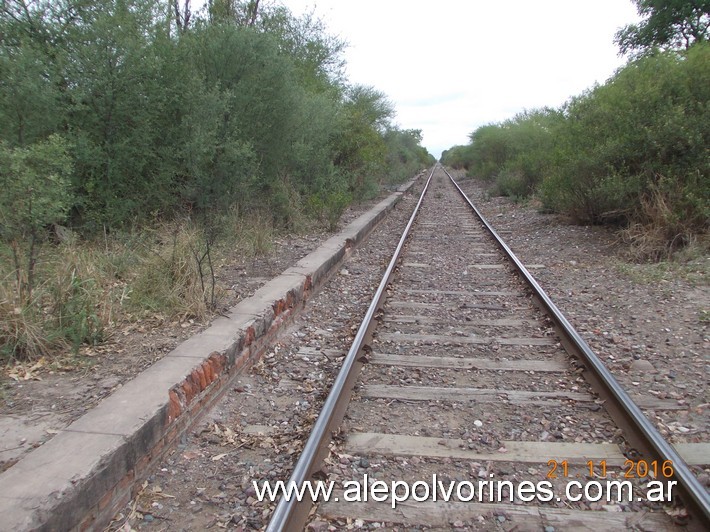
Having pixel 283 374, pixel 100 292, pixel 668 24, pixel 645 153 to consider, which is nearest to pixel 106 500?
pixel 283 374

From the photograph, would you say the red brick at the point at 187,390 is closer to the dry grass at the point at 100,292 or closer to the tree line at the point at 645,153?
the dry grass at the point at 100,292

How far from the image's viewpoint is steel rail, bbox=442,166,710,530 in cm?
240

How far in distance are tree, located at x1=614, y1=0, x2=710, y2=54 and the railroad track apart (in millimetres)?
19186

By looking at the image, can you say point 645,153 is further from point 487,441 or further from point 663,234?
point 487,441

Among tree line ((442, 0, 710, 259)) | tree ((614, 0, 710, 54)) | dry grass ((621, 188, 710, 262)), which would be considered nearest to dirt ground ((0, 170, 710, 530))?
dry grass ((621, 188, 710, 262))

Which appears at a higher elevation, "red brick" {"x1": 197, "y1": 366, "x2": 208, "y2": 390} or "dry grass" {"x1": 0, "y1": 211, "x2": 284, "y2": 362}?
"dry grass" {"x1": 0, "y1": 211, "x2": 284, "y2": 362}

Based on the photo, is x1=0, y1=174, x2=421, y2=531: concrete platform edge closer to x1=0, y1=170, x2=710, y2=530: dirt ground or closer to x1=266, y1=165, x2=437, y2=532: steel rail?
x1=0, y1=170, x2=710, y2=530: dirt ground

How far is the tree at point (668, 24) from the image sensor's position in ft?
63.5

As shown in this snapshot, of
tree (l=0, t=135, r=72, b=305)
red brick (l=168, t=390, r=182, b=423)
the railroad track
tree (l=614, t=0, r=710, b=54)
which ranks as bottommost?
the railroad track

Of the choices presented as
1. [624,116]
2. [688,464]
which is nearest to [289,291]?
[688,464]

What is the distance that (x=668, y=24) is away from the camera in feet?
66.3

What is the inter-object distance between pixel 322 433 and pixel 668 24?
931 inches

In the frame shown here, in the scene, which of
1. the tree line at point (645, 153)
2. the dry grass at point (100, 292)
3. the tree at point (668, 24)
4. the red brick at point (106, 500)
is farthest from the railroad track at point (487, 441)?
Answer: the tree at point (668, 24)

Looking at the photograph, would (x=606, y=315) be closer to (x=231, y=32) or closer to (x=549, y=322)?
(x=549, y=322)
